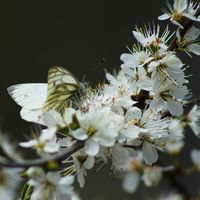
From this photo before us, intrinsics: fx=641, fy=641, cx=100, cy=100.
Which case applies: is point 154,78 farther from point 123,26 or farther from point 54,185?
point 123,26

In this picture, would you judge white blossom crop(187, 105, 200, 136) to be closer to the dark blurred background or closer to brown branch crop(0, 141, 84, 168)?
brown branch crop(0, 141, 84, 168)

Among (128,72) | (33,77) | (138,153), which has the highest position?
(128,72)

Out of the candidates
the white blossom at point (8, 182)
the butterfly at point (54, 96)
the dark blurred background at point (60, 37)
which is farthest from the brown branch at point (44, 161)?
the dark blurred background at point (60, 37)

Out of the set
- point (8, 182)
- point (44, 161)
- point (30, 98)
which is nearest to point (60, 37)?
point (30, 98)

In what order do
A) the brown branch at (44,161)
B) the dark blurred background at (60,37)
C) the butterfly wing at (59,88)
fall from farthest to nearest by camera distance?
the dark blurred background at (60,37)
the butterfly wing at (59,88)
the brown branch at (44,161)

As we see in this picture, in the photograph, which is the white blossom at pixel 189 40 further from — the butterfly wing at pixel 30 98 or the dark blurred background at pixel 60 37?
the dark blurred background at pixel 60 37

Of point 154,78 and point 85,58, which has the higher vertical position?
point 154,78

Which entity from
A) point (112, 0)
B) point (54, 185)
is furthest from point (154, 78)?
point (112, 0)

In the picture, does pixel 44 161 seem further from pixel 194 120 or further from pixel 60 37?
pixel 60 37
